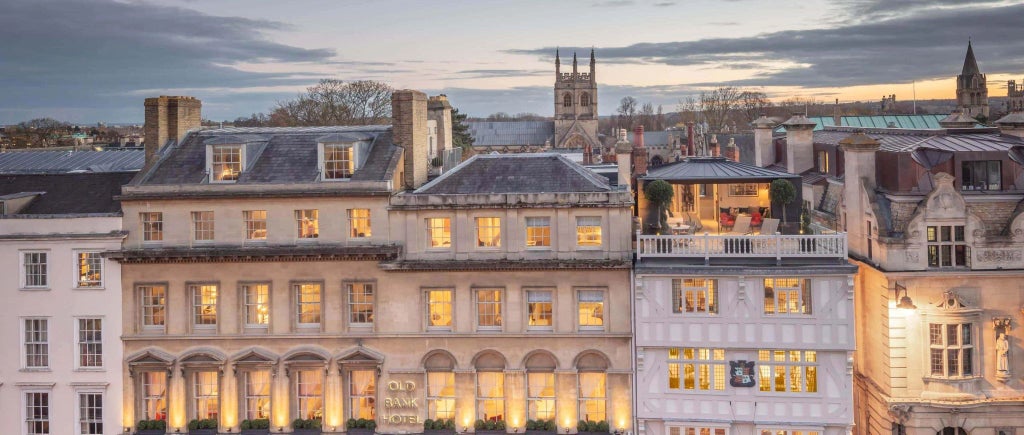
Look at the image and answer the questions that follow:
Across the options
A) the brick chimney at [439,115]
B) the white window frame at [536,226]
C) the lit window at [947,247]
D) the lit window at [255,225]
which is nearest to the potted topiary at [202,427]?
the lit window at [255,225]

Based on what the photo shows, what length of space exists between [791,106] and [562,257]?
153967mm

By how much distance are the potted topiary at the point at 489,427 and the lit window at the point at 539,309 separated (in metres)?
3.88

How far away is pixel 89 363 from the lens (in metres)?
34.2

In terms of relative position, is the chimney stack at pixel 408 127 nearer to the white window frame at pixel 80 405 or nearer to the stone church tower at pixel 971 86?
the white window frame at pixel 80 405

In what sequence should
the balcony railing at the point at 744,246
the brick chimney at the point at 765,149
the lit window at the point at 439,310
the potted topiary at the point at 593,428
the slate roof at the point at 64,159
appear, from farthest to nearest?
the slate roof at the point at 64,159
the brick chimney at the point at 765,149
the lit window at the point at 439,310
the potted topiary at the point at 593,428
the balcony railing at the point at 744,246

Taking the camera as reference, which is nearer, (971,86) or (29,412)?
(29,412)

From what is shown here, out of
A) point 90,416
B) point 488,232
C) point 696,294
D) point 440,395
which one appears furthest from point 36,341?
point 696,294

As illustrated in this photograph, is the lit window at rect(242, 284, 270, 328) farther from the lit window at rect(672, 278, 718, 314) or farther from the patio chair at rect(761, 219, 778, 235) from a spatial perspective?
the patio chair at rect(761, 219, 778, 235)

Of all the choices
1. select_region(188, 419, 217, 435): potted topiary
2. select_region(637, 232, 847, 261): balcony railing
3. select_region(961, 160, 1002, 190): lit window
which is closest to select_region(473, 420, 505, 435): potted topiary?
select_region(637, 232, 847, 261): balcony railing

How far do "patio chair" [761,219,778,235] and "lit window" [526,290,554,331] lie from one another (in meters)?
8.70

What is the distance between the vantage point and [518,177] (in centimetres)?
3434

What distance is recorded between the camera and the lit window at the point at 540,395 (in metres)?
32.8

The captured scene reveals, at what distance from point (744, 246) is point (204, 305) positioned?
20804 mm

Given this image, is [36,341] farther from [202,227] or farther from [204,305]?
[202,227]
